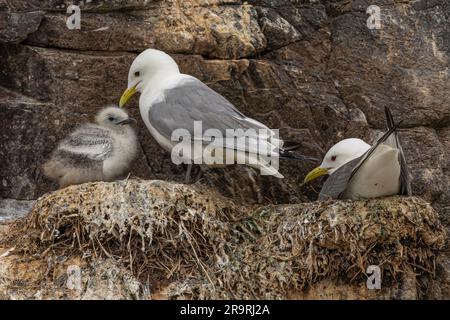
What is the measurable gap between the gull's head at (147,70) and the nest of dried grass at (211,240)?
889 millimetres

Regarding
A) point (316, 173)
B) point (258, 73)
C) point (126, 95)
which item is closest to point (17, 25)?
point (126, 95)

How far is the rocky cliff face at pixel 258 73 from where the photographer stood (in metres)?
6.34

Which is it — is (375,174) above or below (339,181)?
above

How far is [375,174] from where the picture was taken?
18.4ft

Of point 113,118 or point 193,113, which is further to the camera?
point 113,118

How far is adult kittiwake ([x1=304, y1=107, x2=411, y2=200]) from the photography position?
5.50 metres

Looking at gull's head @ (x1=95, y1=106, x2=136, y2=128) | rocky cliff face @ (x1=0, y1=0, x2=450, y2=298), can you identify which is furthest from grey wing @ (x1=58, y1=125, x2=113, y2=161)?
rocky cliff face @ (x1=0, y1=0, x2=450, y2=298)

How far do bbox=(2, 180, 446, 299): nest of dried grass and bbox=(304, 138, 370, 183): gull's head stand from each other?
1.99 feet

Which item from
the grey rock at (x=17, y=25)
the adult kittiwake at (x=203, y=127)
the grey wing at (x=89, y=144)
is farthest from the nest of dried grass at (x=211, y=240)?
the grey rock at (x=17, y=25)

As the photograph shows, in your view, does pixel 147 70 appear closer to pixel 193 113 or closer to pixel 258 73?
pixel 193 113

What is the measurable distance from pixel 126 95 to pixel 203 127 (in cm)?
70

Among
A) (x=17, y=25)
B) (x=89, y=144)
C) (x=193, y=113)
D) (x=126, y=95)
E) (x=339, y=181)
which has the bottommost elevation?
(x=89, y=144)

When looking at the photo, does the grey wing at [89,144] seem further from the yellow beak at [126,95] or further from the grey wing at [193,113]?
the grey wing at [193,113]

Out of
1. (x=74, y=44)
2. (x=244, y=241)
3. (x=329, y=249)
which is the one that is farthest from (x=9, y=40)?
(x=329, y=249)
